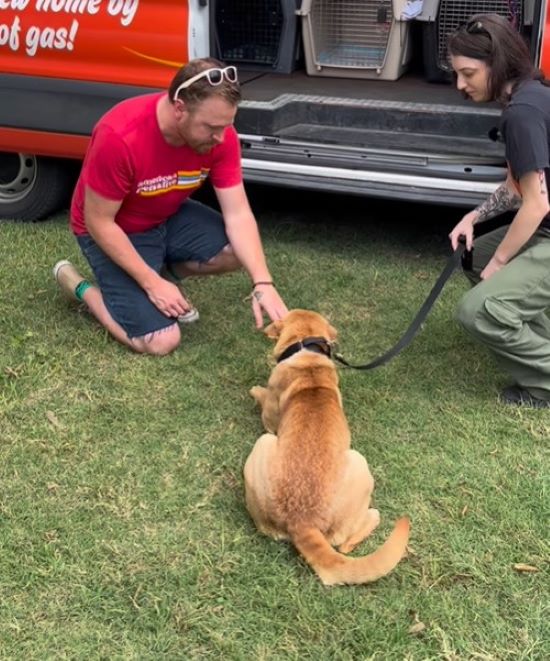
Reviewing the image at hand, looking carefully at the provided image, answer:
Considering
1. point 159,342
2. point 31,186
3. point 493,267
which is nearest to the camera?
point 493,267

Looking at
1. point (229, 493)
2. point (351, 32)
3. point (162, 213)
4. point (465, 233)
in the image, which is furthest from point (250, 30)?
point (229, 493)


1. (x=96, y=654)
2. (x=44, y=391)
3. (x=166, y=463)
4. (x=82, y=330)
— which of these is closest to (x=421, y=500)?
(x=166, y=463)

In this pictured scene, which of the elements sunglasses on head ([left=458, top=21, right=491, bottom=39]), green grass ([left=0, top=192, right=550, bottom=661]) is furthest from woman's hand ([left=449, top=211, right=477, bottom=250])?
sunglasses on head ([left=458, top=21, right=491, bottom=39])

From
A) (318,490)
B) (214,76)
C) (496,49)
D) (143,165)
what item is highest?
(496,49)

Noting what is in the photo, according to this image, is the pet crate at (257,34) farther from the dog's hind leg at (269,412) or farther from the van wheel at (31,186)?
the dog's hind leg at (269,412)

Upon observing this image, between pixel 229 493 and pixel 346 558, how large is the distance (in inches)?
25.6

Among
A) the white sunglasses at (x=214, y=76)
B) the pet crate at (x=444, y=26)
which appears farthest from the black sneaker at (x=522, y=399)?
the pet crate at (x=444, y=26)

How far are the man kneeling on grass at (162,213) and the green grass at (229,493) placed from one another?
8.0 inches

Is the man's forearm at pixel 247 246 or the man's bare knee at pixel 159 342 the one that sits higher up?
the man's forearm at pixel 247 246

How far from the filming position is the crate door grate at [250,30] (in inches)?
226

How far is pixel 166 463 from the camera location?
3.19 metres

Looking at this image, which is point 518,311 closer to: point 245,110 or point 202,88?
point 202,88

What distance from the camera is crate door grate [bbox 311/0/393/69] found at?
19.9 ft

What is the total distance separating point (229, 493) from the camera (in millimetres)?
3035
